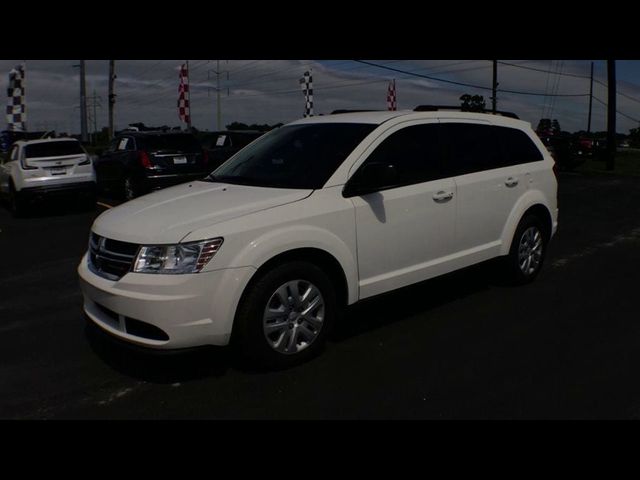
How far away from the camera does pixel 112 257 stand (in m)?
3.77

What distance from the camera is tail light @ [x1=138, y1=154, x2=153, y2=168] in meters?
11.8

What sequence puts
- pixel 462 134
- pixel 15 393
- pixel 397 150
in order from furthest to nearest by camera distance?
pixel 462 134
pixel 397 150
pixel 15 393

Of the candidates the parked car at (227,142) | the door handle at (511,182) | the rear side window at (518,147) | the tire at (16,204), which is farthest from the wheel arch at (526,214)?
the tire at (16,204)

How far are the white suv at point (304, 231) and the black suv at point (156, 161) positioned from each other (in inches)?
277

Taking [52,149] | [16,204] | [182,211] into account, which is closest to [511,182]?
[182,211]

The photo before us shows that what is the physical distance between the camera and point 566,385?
141 inches

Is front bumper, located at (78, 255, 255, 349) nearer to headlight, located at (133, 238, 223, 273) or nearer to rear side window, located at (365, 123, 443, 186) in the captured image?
headlight, located at (133, 238, 223, 273)

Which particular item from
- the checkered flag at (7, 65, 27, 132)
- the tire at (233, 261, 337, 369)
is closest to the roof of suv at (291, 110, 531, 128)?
the tire at (233, 261, 337, 369)

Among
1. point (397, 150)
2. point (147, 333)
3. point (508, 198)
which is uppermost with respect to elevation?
point (397, 150)

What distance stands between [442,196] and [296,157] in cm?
125

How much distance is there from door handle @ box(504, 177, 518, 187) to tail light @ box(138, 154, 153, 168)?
8.30m

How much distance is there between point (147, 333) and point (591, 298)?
416cm
